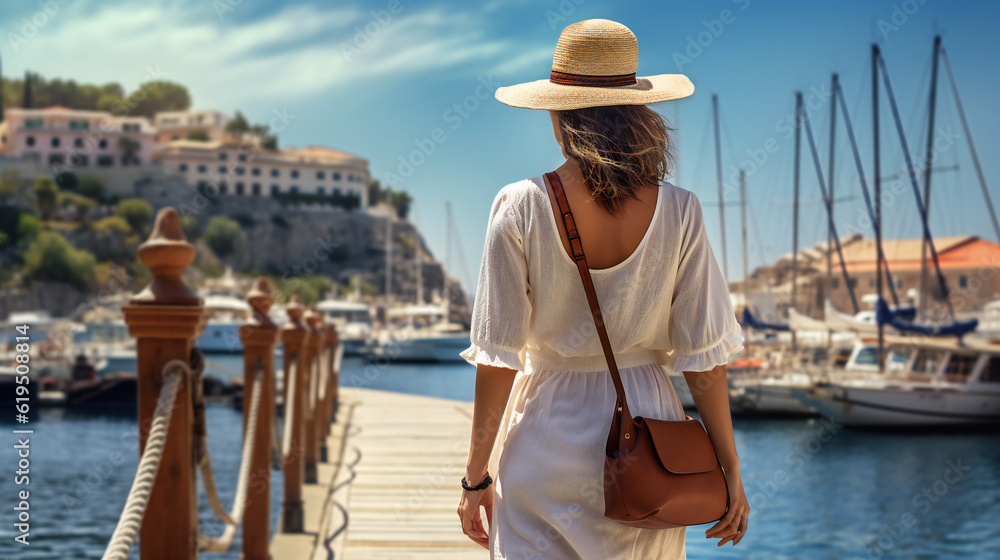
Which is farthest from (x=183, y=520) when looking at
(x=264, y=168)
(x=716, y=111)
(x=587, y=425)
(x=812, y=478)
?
(x=264, y=168)

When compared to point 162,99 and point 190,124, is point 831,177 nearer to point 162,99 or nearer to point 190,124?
point 190,124

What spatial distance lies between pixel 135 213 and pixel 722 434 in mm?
89206

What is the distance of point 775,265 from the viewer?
34.9 metres

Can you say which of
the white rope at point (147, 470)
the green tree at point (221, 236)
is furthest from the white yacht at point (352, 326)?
the white rope at point (147, 470)

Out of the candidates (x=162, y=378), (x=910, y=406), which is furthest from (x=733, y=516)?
(x=910, y=406)

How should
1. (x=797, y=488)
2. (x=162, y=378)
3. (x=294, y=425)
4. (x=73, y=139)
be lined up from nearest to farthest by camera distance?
(x=162, y=378) → (x=294, y=425) → (x=797, y=488) → (x=73, y=139)

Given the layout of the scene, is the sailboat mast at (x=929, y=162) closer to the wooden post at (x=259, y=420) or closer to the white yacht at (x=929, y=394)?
the white yacht at (x=929, y=394)

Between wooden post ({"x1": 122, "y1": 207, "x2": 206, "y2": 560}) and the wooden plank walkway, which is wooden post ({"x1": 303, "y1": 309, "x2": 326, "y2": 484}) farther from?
wooden post ({"x1": 122, "y1": 207, "x2": 206, "y2": 560})

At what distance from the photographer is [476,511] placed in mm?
1723

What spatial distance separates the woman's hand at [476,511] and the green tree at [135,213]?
3488 inches

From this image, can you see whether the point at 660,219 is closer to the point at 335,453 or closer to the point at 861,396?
the point at 335,453

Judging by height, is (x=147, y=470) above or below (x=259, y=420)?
above

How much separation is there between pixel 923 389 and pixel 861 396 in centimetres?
175

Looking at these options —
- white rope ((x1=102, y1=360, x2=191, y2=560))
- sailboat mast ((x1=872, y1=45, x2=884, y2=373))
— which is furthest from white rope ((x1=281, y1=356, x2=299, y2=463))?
sailboat mast ((x1=872, y1=45, x2=884, y2=373))
